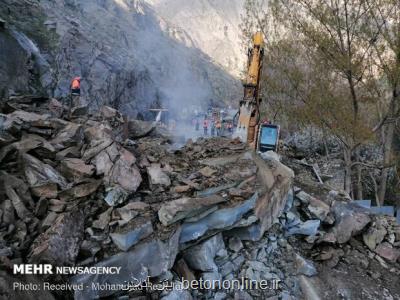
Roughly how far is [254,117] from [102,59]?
19.5 meters

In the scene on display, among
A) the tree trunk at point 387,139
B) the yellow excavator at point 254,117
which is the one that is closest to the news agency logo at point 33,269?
the yellow excavator at point 254,117

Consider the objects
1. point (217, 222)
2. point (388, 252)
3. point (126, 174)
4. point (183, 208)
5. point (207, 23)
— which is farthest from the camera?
point (207, 23)

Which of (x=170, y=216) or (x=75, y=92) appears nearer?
(x=170, y=216)

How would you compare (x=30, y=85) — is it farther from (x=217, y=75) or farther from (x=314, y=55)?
(x=217, y=75)

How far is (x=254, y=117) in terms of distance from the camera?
8.27 m

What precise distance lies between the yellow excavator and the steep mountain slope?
239ft

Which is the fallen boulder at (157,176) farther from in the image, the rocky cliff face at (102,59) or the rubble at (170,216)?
the rocky cliff face at (102,59)

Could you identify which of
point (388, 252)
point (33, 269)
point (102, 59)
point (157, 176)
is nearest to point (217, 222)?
point (157, 176)

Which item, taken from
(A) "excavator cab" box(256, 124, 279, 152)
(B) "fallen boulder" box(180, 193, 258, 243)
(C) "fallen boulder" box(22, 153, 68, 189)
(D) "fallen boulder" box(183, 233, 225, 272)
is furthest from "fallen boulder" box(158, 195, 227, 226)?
(A) "excavator cab" box(256, 124, 279, 152)

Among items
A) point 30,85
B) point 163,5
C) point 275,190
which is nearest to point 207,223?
point 275,190

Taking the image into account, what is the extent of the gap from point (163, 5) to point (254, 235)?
311ft

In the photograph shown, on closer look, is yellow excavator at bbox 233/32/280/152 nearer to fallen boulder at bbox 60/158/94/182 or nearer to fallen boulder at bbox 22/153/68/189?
fallen boulder at bbox 60/158/94/182

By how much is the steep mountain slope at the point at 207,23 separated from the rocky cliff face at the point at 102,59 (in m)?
20.3

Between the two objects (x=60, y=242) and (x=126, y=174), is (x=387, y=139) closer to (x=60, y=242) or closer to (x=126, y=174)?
(x=126, y=174)
